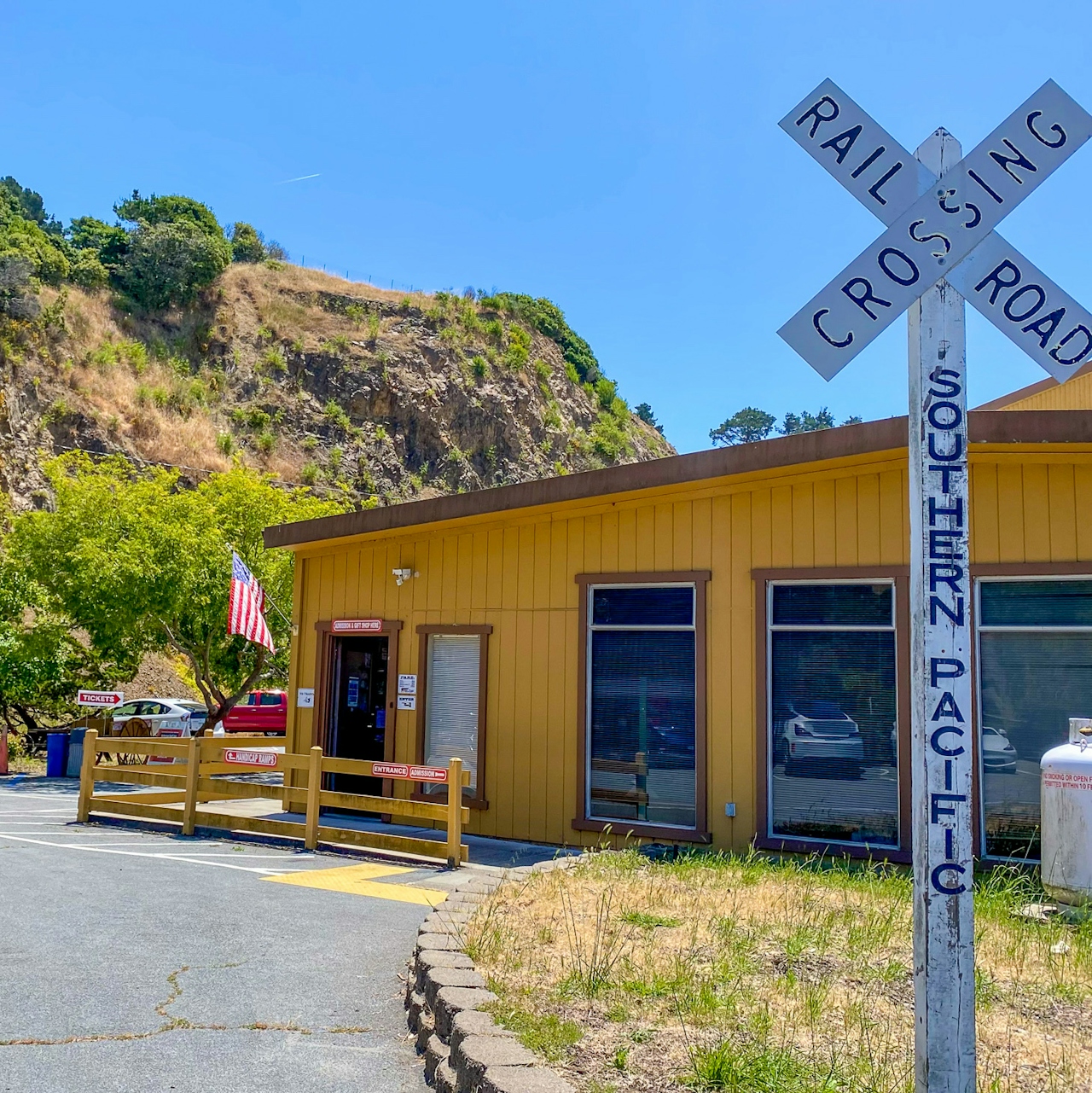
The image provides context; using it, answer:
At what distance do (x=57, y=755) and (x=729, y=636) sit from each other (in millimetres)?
15203

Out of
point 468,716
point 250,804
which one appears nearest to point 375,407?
point 250,804

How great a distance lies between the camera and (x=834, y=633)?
10.0 metres

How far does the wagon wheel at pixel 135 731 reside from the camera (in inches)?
857

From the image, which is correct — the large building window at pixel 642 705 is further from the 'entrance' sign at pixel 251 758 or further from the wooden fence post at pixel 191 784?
the wooden fence post at pixel 191 784

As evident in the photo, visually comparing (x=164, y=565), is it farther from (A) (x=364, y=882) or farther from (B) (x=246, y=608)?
(A) (x=364, y=882)

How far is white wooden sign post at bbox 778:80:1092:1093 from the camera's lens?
3.18m

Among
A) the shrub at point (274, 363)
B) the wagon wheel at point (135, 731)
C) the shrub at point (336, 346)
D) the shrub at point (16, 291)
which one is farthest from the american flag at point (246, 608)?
the shrub at point (336, 346)

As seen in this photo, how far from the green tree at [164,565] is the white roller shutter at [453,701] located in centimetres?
844

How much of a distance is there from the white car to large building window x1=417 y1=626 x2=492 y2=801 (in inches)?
487

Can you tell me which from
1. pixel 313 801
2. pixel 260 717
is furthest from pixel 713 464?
pixel 260 717

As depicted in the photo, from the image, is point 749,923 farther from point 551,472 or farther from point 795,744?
point 551,472

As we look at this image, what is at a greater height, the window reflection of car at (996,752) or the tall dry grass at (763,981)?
the window reflection of car at (996,752)

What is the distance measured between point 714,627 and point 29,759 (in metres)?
17.9

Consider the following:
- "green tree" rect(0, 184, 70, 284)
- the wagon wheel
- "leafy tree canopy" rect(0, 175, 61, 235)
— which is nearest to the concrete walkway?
the wagon wheel
